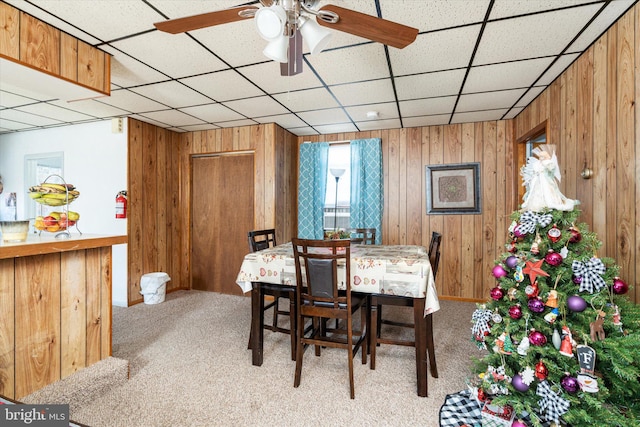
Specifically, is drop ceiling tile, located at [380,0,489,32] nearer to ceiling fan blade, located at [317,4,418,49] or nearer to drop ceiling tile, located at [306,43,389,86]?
drop ceiling tile, located at [306,43,389,86]

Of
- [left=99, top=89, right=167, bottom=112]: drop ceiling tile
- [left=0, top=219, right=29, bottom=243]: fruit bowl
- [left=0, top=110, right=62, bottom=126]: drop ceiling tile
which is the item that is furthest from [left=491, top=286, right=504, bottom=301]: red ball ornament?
[left=0, top=110, right=62, bottom=126]: drop ceiling tile

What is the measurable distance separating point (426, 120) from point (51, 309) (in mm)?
4064

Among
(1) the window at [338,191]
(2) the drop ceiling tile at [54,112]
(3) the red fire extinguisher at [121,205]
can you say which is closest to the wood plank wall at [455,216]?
(1) the window at [338,191]

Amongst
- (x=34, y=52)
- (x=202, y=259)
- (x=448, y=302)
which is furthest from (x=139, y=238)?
(x=448, y=302)

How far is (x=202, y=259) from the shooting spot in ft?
15.2

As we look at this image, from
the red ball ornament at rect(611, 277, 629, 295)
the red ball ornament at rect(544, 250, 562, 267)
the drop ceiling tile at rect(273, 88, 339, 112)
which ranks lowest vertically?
the red ball ornament at rect(611, 277, 629, 295)

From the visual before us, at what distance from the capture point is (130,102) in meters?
3.30

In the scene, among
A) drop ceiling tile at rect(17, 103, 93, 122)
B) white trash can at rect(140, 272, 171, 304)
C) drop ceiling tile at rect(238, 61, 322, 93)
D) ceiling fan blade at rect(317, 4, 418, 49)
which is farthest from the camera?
white trash can at rect(140, 272, 171, 304)

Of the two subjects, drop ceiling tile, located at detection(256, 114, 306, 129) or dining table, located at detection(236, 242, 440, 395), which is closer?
dining table, located at detection(236, 242, 440, 395)

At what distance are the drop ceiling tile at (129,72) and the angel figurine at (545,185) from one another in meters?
2.86

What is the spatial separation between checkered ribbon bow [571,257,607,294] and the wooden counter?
2.76m

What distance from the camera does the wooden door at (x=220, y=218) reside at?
4.40 meters

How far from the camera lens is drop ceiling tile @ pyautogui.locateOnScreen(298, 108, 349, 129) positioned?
11.9 feet

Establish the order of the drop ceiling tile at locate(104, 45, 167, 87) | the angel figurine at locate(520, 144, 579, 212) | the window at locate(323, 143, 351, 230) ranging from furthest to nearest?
the window at locate(323, 143, 351, 230) < the drop ceiling tile at locate(104, 45, 167, 87) < the angel figurine at locate(520, 144, 579, 212)
